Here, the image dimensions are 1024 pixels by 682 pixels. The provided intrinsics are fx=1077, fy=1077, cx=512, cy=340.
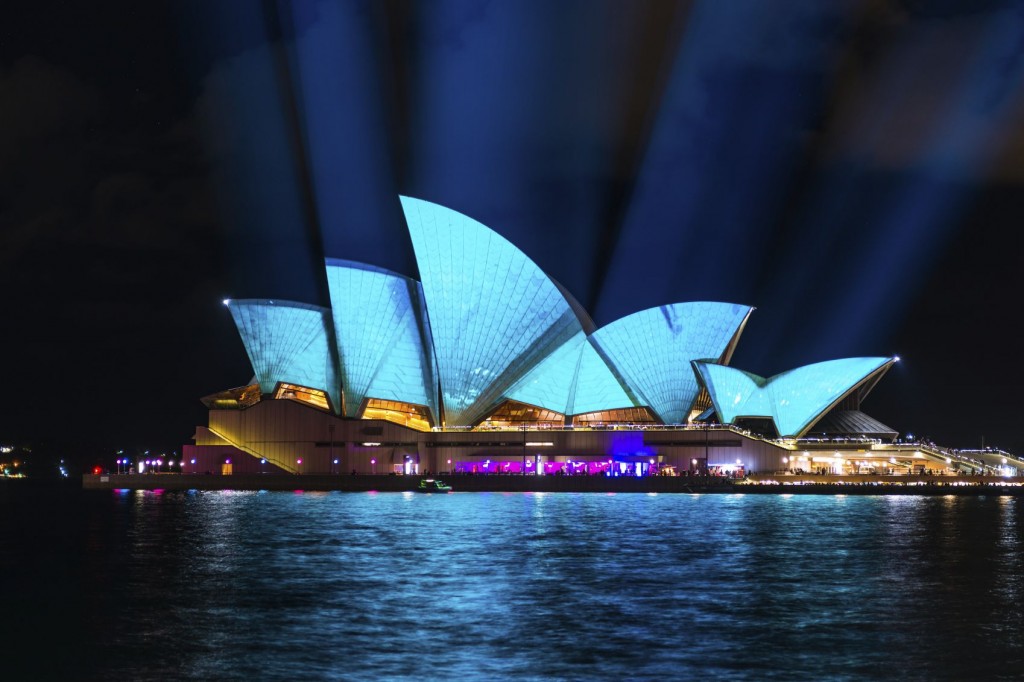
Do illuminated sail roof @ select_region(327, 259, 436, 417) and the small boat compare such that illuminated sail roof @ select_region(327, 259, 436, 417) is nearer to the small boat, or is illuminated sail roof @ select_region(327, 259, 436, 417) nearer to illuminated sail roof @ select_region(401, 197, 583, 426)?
illuminated sail roof @ select_region(401, 197, 583, 426)

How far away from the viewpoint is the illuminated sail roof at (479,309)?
220ft

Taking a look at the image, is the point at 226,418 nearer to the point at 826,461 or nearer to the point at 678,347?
the point at 678,347

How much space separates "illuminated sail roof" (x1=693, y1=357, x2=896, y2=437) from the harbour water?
112 feet

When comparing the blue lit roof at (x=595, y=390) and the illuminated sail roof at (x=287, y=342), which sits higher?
the illuminated sail roof at (x=287, y=342)

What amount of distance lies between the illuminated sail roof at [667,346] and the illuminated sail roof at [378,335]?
12453 millimetres

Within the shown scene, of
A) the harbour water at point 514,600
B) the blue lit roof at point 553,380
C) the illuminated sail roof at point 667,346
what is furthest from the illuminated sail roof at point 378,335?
the harbour water at point 514,600

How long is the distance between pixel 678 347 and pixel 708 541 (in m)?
41.7

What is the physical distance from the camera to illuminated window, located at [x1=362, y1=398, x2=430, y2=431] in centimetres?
7750

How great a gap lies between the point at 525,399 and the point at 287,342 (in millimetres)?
17295

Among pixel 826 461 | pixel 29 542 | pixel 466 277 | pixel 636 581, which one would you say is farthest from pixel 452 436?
pixel 636 581

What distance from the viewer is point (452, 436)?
7712 cm

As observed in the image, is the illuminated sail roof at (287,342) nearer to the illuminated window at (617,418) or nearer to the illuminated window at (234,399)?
the illuminated window at (234,399)

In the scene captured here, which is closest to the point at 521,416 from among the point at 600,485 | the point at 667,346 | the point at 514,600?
the point at 600,485

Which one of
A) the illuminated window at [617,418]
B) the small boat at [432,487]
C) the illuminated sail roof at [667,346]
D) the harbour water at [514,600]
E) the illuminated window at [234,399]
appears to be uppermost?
the illuminated sail roof at [667,346]
